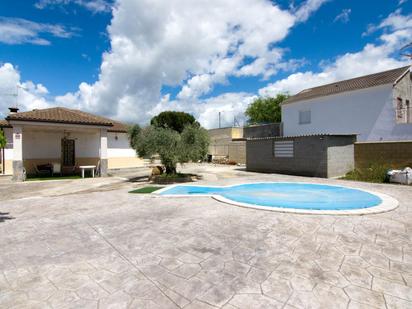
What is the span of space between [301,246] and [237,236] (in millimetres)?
1424

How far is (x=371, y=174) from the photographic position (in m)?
15.7

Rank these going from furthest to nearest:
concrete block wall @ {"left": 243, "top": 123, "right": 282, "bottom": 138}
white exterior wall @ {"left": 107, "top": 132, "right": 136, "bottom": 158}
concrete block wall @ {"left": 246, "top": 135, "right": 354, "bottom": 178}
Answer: concrete block wall @ {"left": 243, "top": 123, "right": 282, "bottom": 138}, white exterior wall @ {"left": 107, "top": 132, "right": 136, "bottom": 158}, concrete block wall @ {"left": 246, "top": 135, "right": 354, "bottom": 178}

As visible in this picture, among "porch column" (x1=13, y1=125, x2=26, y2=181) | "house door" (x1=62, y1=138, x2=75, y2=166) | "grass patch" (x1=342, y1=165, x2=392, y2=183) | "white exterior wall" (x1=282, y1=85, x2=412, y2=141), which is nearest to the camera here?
"grass patch" (x1=342, y1=165, x2=392, y2=183)

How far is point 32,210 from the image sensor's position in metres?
8.59

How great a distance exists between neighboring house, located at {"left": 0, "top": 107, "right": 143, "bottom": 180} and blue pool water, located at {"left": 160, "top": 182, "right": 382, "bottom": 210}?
977cm

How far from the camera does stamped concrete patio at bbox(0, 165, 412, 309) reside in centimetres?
340

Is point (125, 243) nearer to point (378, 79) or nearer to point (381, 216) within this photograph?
point (381, 216)

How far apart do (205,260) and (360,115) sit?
24.2m

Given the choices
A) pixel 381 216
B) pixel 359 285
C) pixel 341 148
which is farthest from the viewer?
pixel 341 148

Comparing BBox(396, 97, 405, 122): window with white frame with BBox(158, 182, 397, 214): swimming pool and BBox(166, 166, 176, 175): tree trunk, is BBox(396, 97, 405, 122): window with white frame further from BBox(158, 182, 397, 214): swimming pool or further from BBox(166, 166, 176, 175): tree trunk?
BBox(166, 166, 176, 175): tree trunk

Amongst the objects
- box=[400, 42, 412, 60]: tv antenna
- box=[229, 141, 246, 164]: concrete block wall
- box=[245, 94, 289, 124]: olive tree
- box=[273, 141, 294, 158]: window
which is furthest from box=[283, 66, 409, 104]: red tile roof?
box=[245, 94, 289, 124]: olive tree

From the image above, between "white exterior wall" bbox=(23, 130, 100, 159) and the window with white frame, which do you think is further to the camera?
the window with white frame

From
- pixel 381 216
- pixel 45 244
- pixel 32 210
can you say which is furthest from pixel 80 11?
pixel 381 216

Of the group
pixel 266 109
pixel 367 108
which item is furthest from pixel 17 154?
pixel 266 109
